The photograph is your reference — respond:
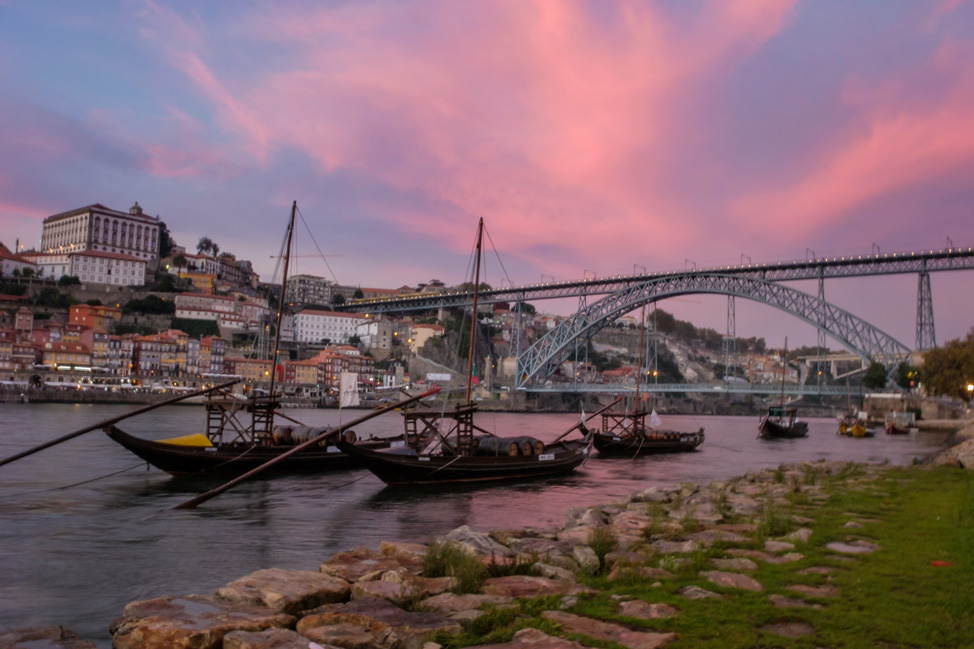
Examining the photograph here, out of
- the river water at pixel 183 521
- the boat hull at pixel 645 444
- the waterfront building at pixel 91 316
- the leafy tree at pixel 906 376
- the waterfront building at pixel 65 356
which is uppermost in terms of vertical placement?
the waterfront building at pixel 91 316

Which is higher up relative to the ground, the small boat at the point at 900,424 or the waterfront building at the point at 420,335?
the waterfront building at the point at 420,335

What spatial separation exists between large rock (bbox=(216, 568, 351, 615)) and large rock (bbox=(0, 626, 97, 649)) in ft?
4.12

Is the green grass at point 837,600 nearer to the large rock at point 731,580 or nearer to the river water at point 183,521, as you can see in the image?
the large rock at point 731,580

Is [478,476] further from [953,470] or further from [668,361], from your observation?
[668,361]

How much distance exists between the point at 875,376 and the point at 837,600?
249 ft

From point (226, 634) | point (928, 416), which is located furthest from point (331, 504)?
point (928, 416)

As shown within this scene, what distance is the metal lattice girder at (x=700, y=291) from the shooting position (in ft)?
206

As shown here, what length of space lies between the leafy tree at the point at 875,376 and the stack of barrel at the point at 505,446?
2271 inches

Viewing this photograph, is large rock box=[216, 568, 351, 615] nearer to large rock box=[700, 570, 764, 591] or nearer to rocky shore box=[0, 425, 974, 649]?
rocky shore box=[0, 425, 974, 649]

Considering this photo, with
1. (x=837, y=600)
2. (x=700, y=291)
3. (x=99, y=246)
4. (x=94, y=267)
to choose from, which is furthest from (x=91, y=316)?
(x=837, y=600)

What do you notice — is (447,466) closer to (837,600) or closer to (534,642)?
(837,600)

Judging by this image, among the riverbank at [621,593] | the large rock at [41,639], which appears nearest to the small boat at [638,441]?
the riverbank at [621,593]

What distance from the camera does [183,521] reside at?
14.6 m

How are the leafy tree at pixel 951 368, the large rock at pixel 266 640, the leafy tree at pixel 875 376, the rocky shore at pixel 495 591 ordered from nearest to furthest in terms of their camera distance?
the large rock at pixel 266 640 → the rocky shore at pixel 495 591 → the leafy tree at pixel 951 368 → the leafy tree at pixel 875 376
